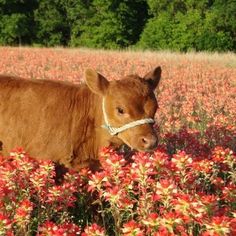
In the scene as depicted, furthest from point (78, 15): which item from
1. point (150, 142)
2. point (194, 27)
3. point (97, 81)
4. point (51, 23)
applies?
point (150, 142)

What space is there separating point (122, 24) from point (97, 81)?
61602 millimetres

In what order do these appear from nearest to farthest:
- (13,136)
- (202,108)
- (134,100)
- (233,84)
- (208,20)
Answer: (134,100)
(13,136)
(202,108)
(233,84)
(208,20)

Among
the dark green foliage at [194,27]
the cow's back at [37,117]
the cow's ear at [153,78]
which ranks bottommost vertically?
the dark green foliage at [194,27]

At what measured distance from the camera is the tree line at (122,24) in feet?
195

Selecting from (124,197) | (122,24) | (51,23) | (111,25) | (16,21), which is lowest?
(51,23)

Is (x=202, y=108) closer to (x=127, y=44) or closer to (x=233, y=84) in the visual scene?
(x=233, y=84)

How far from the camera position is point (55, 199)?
3814 mm

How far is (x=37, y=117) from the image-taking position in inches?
218

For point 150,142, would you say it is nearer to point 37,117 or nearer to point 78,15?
point 37,117

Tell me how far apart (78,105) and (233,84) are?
10384 mm

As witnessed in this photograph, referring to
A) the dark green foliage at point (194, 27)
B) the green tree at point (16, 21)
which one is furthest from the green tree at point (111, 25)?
the green tree at point (16, 21)

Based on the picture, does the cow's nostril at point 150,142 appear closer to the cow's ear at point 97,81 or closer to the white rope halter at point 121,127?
the white rope halter at point 121,127

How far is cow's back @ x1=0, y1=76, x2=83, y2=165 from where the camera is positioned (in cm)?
534

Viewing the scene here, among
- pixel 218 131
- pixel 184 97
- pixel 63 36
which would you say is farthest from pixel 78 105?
pixel 63 36
